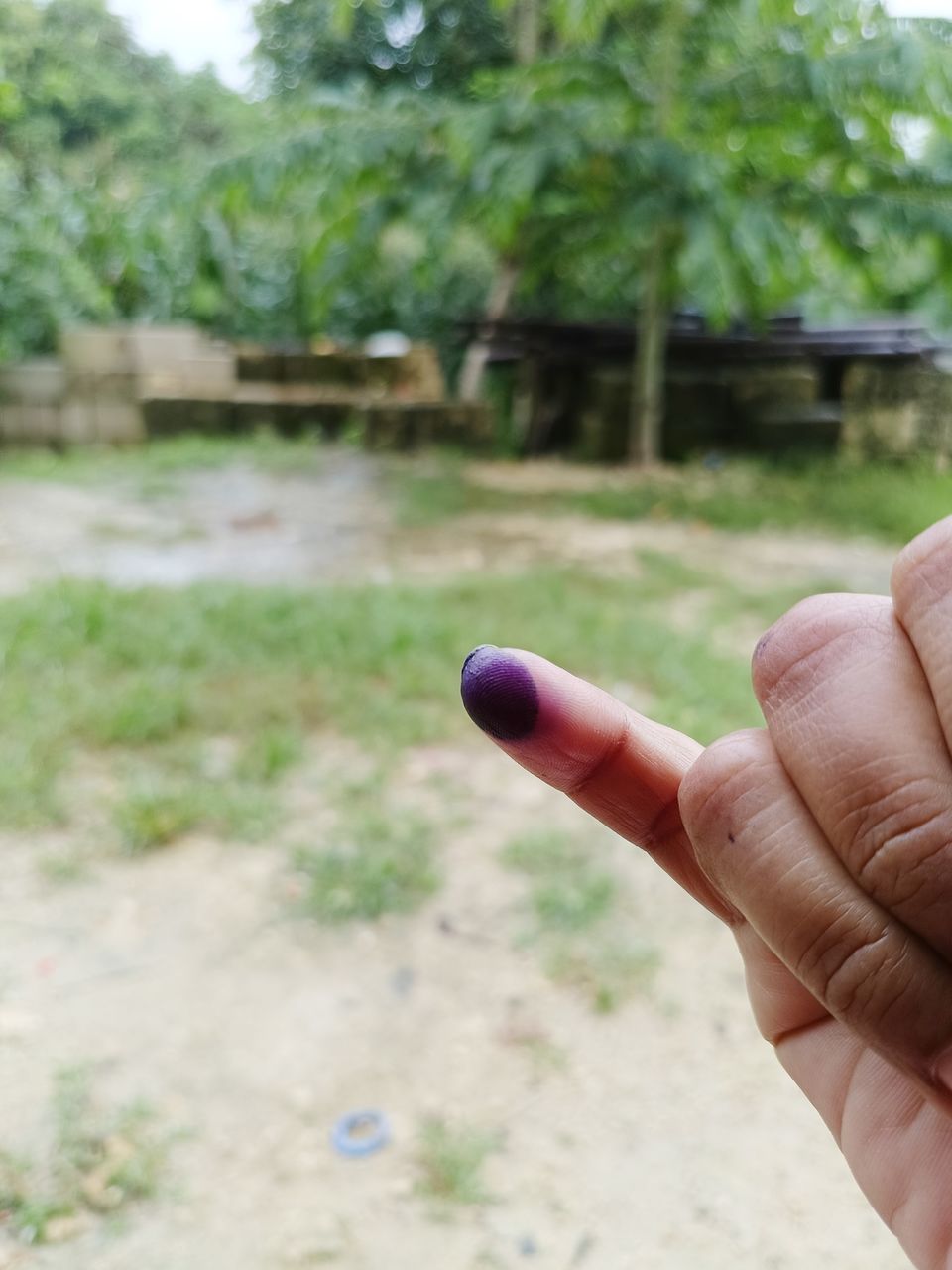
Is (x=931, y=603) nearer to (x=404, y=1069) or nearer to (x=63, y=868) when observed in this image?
(x=404, y=1069)

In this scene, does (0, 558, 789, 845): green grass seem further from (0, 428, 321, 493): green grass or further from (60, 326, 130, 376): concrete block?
(60, 326, 130, 376): concrete block

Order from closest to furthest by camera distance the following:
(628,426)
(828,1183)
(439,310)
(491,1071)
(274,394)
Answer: (828,1183) → (491,1071) → (628,426) → (274,394) → (439,310)

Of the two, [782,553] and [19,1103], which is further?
[782,553]

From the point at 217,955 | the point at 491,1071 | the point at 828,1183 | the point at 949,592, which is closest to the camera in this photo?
the point at 949,592

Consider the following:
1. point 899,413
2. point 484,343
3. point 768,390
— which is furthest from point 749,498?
point 484,343

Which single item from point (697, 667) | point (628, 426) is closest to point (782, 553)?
point (697, 667)

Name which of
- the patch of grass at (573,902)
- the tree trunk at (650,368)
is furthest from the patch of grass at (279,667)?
the tree trunk at (650,368)

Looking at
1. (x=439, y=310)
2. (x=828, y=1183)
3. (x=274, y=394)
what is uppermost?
(x=439, y=310)

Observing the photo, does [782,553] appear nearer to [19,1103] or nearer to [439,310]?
[19,1103]
